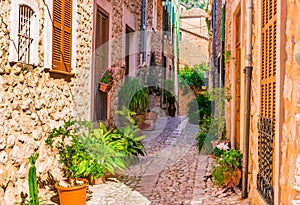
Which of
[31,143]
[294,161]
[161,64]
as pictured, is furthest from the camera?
[161,64]

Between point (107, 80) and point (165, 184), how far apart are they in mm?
2558

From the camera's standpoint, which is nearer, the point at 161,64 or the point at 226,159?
the point at 226,159

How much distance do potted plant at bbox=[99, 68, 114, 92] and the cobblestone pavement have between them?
1.52 m

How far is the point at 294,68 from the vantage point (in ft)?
7.50

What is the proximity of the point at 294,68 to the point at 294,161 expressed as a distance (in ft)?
1.93

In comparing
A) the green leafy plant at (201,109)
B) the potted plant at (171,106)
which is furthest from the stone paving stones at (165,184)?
the potted plant at (171,106)

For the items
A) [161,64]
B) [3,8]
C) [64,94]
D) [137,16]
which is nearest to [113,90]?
[64,94]

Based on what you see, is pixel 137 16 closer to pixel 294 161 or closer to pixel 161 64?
pixel 161 64

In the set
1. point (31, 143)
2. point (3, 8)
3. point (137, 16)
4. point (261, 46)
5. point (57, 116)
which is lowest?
point (31, 143)

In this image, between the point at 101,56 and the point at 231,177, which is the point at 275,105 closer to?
the point at 231,177

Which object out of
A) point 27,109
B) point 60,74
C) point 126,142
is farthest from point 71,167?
point 126,142

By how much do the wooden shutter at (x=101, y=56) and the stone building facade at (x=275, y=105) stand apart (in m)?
2.97

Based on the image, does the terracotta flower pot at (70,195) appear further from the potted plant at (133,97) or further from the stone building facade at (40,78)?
the potted plant at (133,97)

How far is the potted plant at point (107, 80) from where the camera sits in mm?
6607
